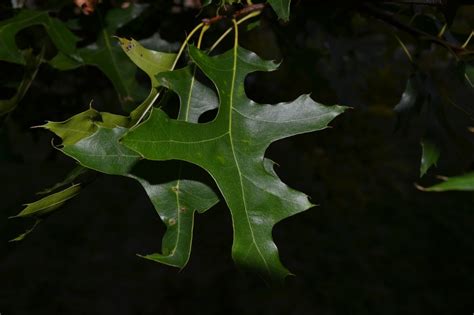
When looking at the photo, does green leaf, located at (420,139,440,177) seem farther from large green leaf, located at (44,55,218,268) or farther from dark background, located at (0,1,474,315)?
large green leaf, located at (44,55,218,268)

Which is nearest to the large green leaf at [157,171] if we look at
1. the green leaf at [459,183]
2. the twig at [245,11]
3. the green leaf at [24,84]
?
the twig at [245,11]

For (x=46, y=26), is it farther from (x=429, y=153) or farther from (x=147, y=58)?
(x=429, y=153)

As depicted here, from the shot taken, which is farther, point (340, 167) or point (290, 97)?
point (340, 167)

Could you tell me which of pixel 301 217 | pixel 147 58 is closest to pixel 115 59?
pixel 147 58

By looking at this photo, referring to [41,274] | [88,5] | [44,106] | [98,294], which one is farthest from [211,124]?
[41,274]

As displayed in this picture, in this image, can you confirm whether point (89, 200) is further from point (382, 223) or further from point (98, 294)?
point (382, 223)
